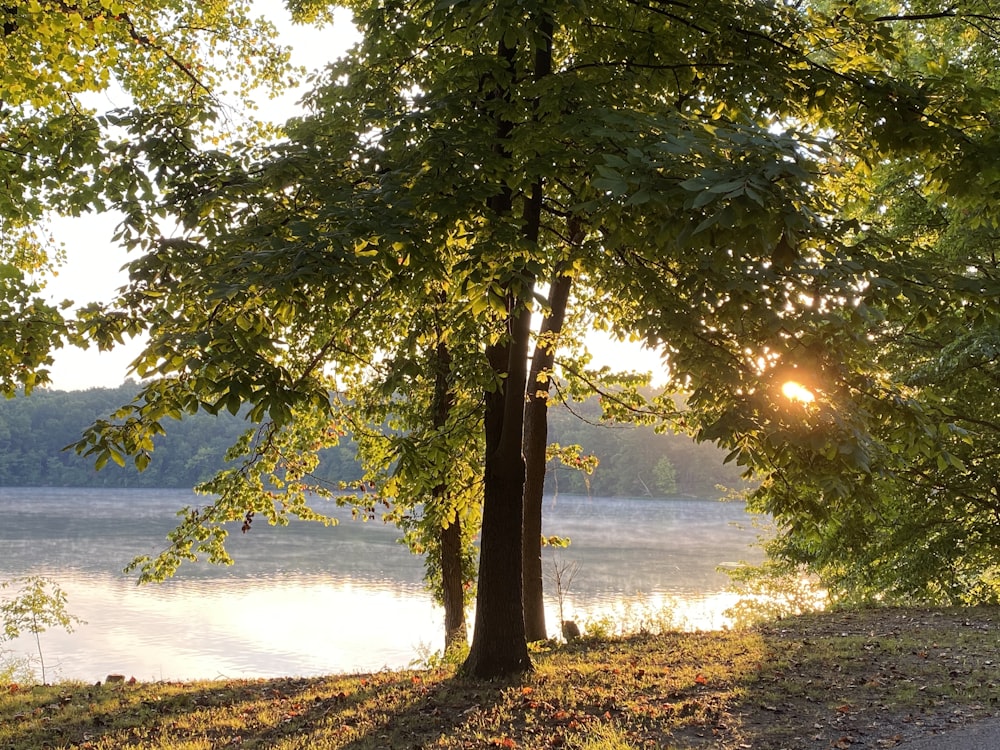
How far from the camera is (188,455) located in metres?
75.0

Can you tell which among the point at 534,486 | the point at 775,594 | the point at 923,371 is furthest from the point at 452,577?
the point at 775,594

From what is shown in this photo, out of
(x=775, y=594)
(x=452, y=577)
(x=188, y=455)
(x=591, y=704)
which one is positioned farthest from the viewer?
(x=188, y=455)

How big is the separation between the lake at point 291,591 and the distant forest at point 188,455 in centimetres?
2502

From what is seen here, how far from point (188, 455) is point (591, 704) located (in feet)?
248

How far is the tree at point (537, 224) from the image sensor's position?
452cm

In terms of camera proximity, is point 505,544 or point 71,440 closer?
point 505,544

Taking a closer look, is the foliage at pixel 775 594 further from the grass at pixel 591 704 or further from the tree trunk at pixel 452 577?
the grass at pixel 591 704

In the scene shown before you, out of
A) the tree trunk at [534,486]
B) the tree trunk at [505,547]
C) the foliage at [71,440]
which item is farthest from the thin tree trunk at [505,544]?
the foliage at [71,440]

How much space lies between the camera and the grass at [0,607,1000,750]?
18.6 feet

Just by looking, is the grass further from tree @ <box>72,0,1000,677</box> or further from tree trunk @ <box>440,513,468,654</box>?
tree trunk @ <box>440,513,468,654</box>

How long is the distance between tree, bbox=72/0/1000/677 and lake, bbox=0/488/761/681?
20.4 ft

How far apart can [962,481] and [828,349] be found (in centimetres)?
854

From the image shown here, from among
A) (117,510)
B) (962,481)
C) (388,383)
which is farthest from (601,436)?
(388,383)

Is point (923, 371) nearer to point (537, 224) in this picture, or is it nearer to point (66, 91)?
point (537, 224)
